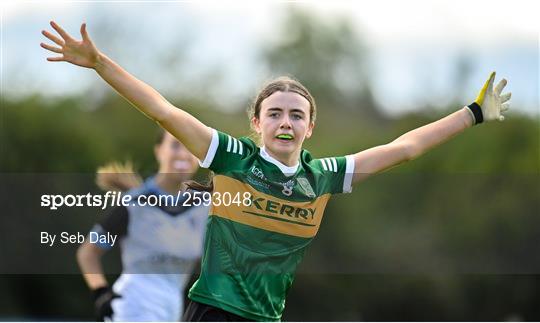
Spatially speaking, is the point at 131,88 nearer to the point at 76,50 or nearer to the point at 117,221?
the point at 76,50

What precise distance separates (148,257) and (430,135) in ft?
7.44

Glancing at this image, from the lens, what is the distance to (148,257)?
593 cm

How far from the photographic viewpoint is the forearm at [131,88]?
12.5 feet

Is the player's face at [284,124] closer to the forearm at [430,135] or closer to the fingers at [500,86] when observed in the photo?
the forearm at [430,135]

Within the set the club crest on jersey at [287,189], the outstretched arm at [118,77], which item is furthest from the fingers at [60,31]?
the club crest on jersey at [287,189]

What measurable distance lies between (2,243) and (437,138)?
25.5 ft

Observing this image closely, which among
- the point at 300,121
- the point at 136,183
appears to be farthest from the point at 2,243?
the point at 300,121

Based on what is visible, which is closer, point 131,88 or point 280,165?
point 131,88

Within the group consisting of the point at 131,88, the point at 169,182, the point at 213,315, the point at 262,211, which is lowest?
the point at 213,315

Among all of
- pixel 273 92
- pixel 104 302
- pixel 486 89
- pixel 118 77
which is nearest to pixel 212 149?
pixel 273 92

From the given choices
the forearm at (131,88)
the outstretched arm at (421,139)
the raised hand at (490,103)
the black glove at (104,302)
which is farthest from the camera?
the black glove at (104,302)

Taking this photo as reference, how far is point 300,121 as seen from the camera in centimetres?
416

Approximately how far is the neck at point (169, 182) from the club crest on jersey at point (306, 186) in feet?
7.00

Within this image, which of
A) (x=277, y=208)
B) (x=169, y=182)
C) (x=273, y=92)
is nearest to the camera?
(x=277, y=208)
